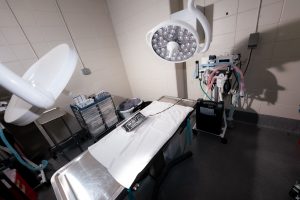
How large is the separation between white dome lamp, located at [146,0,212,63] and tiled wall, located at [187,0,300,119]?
1.24 meters

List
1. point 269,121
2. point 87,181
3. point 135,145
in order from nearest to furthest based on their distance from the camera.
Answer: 1. point 87,181
2. point 135,145
3. point 269,121

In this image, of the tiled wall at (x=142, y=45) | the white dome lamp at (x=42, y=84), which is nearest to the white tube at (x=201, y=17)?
the white dome lamp at (x=42, y=84)

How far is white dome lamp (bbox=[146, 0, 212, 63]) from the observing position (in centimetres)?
73

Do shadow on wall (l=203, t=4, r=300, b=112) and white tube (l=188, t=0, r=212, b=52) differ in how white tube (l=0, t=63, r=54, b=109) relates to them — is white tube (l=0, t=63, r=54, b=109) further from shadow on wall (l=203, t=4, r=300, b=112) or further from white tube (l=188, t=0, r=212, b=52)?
shadow on wall (l=203, t=4, r=300, b=112)

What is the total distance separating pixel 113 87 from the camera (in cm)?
286

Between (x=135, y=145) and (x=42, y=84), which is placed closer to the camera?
(x=42, y=84)

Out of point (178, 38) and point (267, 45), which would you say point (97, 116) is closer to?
point (178, 38)

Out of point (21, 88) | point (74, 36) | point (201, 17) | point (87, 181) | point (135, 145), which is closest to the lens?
point (21, 88)

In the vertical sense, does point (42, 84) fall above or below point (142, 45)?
below

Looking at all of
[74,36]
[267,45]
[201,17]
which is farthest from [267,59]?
[74,36]

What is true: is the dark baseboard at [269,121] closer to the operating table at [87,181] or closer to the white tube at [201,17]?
the white tube at [201,17]

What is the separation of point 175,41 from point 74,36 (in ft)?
6.68

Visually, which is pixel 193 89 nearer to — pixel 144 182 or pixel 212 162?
pixel 212 162

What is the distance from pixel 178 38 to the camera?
0.81 meters
